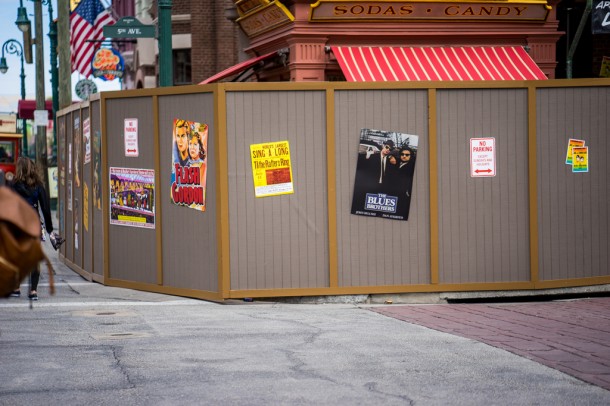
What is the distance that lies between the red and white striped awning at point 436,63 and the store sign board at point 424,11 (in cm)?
52

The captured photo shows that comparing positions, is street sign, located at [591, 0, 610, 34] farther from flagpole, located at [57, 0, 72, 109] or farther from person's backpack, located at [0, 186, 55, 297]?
person's backpack, located at [0, 186, 55, 297]

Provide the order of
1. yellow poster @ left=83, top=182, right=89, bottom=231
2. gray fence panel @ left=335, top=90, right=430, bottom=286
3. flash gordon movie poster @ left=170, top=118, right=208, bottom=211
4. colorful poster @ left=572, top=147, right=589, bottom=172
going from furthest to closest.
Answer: yellow poster @ left=83, top=182, right=89, bottom=231
colorful poster @ left=572, top=147, right=589, bottom=172
flash gordon movie poster @ left=170, top=118, right=208, bottom=211
gray fence panel @ left=335, top=90, right=430, bottom=286

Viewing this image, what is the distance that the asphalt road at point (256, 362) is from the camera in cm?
716

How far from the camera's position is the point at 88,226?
51.8 ft

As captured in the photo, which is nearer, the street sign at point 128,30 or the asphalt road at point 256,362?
the asphalt road at point 256,362

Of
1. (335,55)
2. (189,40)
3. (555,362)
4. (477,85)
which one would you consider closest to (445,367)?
(555,362)

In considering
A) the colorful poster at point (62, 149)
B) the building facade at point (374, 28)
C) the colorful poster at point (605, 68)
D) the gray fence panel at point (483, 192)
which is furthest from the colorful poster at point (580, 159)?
the colorful poster at point (605, 68)

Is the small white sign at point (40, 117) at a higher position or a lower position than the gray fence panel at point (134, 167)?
higher

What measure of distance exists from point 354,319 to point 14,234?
6.72 metres

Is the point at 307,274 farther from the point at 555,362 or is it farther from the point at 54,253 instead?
the point at 54,253

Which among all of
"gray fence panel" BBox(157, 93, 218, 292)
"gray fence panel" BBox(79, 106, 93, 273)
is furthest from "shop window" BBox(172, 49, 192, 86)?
"gray fence panel" BBox(157, 93, 218, 292)

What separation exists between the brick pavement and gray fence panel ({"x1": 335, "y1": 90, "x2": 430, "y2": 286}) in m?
0.52

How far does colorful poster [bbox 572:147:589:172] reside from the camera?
1297cm

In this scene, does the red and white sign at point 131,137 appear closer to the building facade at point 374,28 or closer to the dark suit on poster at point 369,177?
the dark suit on poster at point 369,177
